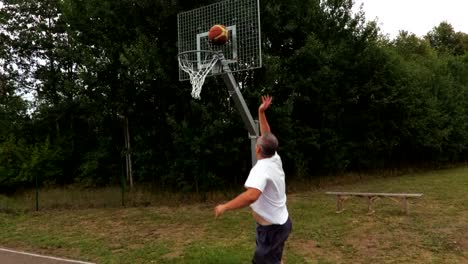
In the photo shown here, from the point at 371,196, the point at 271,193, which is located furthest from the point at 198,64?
the point at 371,196

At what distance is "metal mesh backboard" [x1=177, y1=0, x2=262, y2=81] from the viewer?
7637mm

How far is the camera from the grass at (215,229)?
720cm

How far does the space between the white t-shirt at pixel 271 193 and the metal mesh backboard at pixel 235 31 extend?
365 centimetres

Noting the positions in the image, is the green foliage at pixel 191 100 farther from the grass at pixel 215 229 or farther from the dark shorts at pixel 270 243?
the dark shorts at pixel 270 243

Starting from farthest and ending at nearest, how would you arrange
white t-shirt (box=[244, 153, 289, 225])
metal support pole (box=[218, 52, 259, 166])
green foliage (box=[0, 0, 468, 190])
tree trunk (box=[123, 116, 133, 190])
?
1. tree trunk (box=[123, 116, 133, 190])
2. green foliage (box=[0, 0, 468, 190])
3. metal support pole (box=[218, 52, 259, 166])
4. white t-shirt (box=[244, 153, 289, 225])

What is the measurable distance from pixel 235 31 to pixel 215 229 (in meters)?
4.38

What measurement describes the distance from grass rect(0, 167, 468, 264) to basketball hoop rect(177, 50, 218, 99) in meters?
2.93

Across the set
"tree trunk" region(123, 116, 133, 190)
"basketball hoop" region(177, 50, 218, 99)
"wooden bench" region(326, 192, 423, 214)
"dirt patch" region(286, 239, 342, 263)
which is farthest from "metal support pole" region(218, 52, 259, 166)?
"tree trunk" region(123, 116, 133, 190)

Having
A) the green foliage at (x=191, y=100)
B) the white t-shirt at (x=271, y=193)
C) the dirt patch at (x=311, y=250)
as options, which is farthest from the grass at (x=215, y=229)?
the white t-shirt at (x=271, y=193)

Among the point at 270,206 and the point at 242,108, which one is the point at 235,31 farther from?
the point at 270,206

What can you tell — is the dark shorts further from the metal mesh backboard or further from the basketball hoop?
the metal mesh backboard

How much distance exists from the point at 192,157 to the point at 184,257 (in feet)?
20.2

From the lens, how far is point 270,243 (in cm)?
421

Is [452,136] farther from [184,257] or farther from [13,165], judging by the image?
[13,165]
